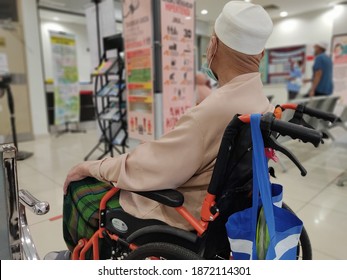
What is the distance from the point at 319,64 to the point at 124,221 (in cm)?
456

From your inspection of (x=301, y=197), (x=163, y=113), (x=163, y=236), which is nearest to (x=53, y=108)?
(x=163, y=113)

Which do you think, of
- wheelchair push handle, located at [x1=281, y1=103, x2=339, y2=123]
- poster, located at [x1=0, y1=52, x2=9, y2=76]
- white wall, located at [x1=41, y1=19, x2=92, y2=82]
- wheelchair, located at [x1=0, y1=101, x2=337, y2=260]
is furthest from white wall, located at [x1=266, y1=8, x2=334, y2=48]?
wheelchair, located at [x1=0, y1=101, x2=337, y2=260]

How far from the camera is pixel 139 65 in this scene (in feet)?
9.41

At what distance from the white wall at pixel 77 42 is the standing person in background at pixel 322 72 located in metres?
4.78

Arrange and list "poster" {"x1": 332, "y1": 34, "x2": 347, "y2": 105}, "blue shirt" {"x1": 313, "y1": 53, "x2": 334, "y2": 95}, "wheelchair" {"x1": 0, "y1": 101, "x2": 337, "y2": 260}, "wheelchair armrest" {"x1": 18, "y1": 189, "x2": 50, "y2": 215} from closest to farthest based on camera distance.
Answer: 1. "wheelchair" {"x1": 0, "y1": 101, "x2": 337, "y2": 260}
2. "wheelchair armrest" {"x1": 18, "y1": 189, "x2": 50, "y2": 215}
3. "blue shirt" {"x1": 313, "y1": 53, "x2": 334, "y2": 95}
4. "poster" {"x1": 332, "y1": 34, "x2": 347, "y2": 105}

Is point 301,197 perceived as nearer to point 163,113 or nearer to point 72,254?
point 163,113

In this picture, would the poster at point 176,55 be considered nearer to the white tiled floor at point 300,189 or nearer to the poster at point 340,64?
the white tiled floor at point 300,189

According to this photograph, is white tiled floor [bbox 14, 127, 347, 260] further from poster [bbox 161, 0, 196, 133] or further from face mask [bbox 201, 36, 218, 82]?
poster [bbox 161, 0, 196, 133]

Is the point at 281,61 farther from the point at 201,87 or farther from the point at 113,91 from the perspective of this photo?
the point at 113,91

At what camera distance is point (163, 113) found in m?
2.88

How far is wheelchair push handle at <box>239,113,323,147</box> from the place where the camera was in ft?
1.93

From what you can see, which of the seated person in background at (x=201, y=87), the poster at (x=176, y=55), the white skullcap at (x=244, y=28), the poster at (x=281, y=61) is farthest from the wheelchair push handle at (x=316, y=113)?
the poster at (x=281, y=61)

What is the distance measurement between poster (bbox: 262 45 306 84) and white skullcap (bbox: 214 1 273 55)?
22.1ft

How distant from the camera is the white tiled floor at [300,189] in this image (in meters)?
1.71
